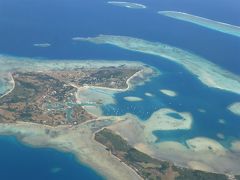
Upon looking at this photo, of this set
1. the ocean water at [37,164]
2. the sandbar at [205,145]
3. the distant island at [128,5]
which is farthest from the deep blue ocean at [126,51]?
the distant island at [128,5]

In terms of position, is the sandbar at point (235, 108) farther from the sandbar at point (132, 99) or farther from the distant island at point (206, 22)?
the distant island at point (206, 22)

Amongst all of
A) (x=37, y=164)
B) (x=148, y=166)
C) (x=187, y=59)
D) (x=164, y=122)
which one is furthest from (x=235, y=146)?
(x=187, y=59)

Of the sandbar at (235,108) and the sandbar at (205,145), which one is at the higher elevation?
the sandbar at (235,108)

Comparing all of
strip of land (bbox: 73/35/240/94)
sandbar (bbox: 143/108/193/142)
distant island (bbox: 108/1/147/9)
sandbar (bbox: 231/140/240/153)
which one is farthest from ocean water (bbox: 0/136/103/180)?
distant island (bbox: 108/1/147/9)

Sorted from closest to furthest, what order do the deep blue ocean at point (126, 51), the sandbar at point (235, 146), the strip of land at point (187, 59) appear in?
the deep blue ocean at point (126, 51), the sandbar at point (235, 146), the strip of land at point (187, 59)

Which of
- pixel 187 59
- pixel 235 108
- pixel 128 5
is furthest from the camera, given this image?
pixel 128 5

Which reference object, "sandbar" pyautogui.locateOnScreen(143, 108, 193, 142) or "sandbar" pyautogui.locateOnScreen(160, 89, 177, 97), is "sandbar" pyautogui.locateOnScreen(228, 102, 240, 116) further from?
"sandbar" pyautogui.locateOnScreen(160, 89, 177, 97)

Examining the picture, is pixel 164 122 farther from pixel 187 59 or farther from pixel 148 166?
pixel 187 59
